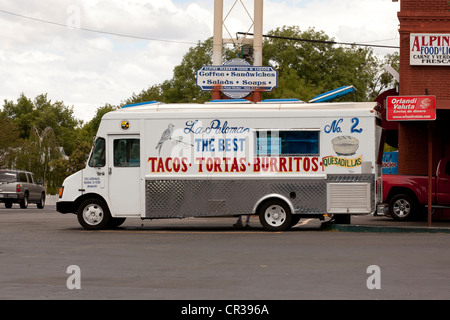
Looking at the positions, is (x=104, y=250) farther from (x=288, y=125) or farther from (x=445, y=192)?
(x=445, y=192)

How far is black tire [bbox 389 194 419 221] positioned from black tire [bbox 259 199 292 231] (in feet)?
24.1

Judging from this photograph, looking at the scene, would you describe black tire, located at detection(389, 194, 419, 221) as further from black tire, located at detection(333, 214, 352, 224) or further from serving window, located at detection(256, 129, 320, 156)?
serving window, located at detection(256, 129, 320, 156)

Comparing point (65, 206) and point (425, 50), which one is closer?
point (65, 206)

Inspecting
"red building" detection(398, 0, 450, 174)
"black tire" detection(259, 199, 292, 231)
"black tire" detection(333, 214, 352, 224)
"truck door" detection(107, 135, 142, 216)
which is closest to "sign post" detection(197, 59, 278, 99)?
"red building" detection(398, 0, 450, 174)

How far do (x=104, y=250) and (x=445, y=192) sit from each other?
13848mm

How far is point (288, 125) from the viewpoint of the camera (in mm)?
20141

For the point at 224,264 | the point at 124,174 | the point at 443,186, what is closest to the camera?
the point at 224,264

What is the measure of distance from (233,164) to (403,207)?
8.41 m

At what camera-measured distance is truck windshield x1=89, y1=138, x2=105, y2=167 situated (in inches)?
819

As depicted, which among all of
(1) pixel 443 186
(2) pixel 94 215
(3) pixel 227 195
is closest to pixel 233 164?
(3) pixel 227 195

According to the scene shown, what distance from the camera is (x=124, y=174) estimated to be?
20656 millimetres

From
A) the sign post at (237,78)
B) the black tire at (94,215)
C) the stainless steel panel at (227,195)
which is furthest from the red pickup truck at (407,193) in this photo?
the black tire at (94,215)

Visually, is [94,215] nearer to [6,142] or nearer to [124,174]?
[124,174]

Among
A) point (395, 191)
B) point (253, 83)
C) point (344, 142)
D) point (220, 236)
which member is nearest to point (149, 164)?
point (220, 236)
